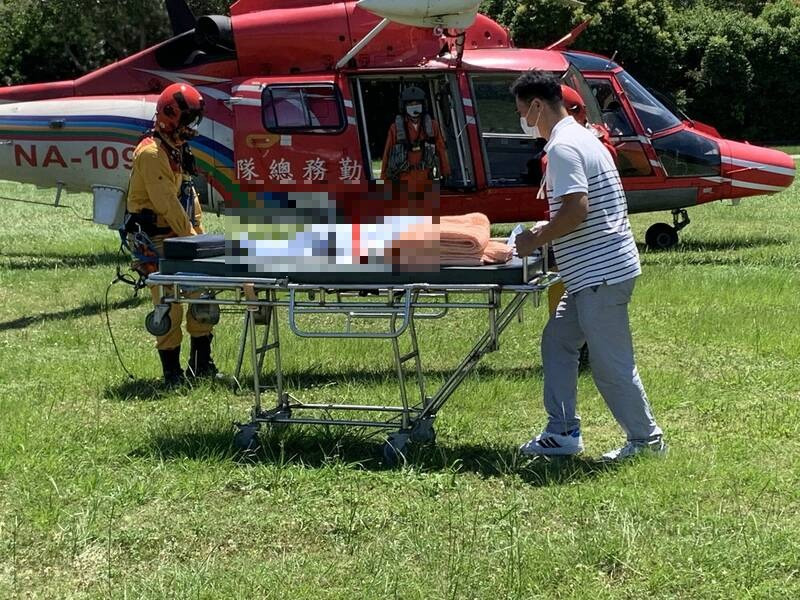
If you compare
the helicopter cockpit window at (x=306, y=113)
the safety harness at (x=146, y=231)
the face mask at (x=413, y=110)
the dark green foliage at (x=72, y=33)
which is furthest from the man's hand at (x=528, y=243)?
the dark green foliage at (x=72, y=33)

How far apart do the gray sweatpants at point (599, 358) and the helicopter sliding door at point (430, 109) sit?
17.8ft

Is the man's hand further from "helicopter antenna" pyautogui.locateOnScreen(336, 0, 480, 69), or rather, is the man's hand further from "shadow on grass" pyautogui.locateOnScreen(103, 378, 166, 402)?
"helicopter antenna" pyautogui.locateOnScreen(336, 0, 480, 69)

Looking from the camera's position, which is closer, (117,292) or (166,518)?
(166,518)

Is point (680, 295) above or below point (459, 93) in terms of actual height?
below

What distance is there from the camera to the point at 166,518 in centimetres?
461

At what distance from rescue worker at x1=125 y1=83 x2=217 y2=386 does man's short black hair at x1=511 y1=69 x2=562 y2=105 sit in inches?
91.5

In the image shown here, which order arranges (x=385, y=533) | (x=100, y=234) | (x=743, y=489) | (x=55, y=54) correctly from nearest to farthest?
(x=385, y=533) → (x=743, y=489) → (x=100, y=234) → (x=55, y=54)

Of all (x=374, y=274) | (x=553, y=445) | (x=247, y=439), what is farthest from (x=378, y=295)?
(x=553, y=445)

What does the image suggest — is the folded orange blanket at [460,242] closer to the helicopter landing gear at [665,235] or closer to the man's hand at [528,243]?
the man's hand at [528,243]

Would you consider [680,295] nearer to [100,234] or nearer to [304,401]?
[304,401]

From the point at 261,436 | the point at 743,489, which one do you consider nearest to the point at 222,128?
the point at 261,436

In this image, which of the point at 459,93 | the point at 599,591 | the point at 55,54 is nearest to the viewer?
the point at 599,591

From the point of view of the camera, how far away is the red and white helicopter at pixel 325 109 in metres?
10.5

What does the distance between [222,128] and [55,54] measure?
30822 millimetres
